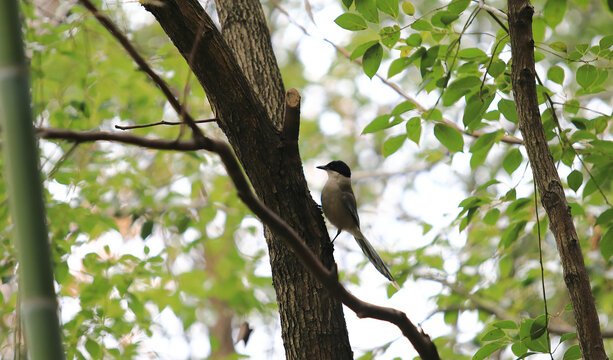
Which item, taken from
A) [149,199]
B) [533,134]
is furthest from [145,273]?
[533,134]

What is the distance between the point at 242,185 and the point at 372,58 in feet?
4.17

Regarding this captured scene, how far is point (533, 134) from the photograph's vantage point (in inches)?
83.2

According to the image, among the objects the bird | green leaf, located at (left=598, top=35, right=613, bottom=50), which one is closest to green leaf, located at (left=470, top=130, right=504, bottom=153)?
green leaf, located at (left=598, top=35, right=613, bottom=50)

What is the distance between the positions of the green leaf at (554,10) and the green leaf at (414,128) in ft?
2.35

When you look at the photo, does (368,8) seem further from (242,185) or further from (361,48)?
(242,185)

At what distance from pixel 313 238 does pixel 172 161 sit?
4491 mm

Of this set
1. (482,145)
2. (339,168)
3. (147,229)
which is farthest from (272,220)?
(339,168)

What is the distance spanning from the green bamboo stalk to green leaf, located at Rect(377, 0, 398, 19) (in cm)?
162

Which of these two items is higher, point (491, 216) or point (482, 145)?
point (482, 145)

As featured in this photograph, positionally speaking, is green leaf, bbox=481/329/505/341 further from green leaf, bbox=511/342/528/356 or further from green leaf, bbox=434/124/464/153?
green leaf, bbox=434/124/464/153

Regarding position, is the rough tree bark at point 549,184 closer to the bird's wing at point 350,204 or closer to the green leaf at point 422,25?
the green leaf at point 422,25

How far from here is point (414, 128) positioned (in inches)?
107

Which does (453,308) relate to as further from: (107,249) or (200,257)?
(200,257)

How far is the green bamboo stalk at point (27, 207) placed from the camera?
41.7 inches
